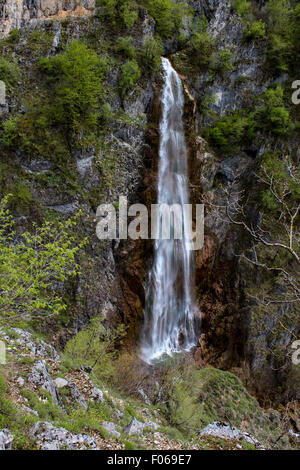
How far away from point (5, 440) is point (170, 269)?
12957mm

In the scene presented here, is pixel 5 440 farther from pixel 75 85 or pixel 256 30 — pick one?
pixel 256 30

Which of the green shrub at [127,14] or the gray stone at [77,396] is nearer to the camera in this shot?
the gray stone at [77,396]

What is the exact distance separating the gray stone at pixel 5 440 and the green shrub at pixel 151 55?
61.0 feet

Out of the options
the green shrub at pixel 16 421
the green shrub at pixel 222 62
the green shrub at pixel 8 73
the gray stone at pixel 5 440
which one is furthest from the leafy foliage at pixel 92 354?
the green shrub at pixel 222 62

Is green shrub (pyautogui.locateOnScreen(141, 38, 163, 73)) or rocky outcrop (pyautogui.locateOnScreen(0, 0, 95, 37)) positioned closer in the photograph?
rocky outcrop (pyautogui.locateOnScreen(0, 0, 95, 37))

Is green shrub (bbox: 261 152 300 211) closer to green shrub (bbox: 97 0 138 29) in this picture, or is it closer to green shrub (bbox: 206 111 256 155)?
green shrub (bbox: 206 111 256 155)

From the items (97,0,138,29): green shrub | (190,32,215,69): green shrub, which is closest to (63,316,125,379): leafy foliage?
(97,0,138,29): green shrub

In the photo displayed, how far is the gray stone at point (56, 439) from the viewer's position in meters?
4.89

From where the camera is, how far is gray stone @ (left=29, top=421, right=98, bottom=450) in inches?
192

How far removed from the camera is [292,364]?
15.9 metres

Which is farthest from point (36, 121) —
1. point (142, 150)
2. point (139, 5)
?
point (139, 5)

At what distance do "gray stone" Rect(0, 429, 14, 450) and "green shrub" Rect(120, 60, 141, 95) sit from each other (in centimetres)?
1652

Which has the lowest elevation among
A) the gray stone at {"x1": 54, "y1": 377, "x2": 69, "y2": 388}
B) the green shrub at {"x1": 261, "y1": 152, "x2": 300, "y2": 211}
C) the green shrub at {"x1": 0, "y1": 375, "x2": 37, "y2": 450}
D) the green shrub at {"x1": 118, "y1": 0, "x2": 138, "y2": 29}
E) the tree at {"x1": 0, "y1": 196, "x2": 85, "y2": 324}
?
the gray stone at {"x1": 54, "y1": 377, "x2": 69, "y2": 388}

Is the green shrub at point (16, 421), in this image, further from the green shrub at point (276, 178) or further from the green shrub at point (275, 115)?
the green shrub at point (275, 115)
